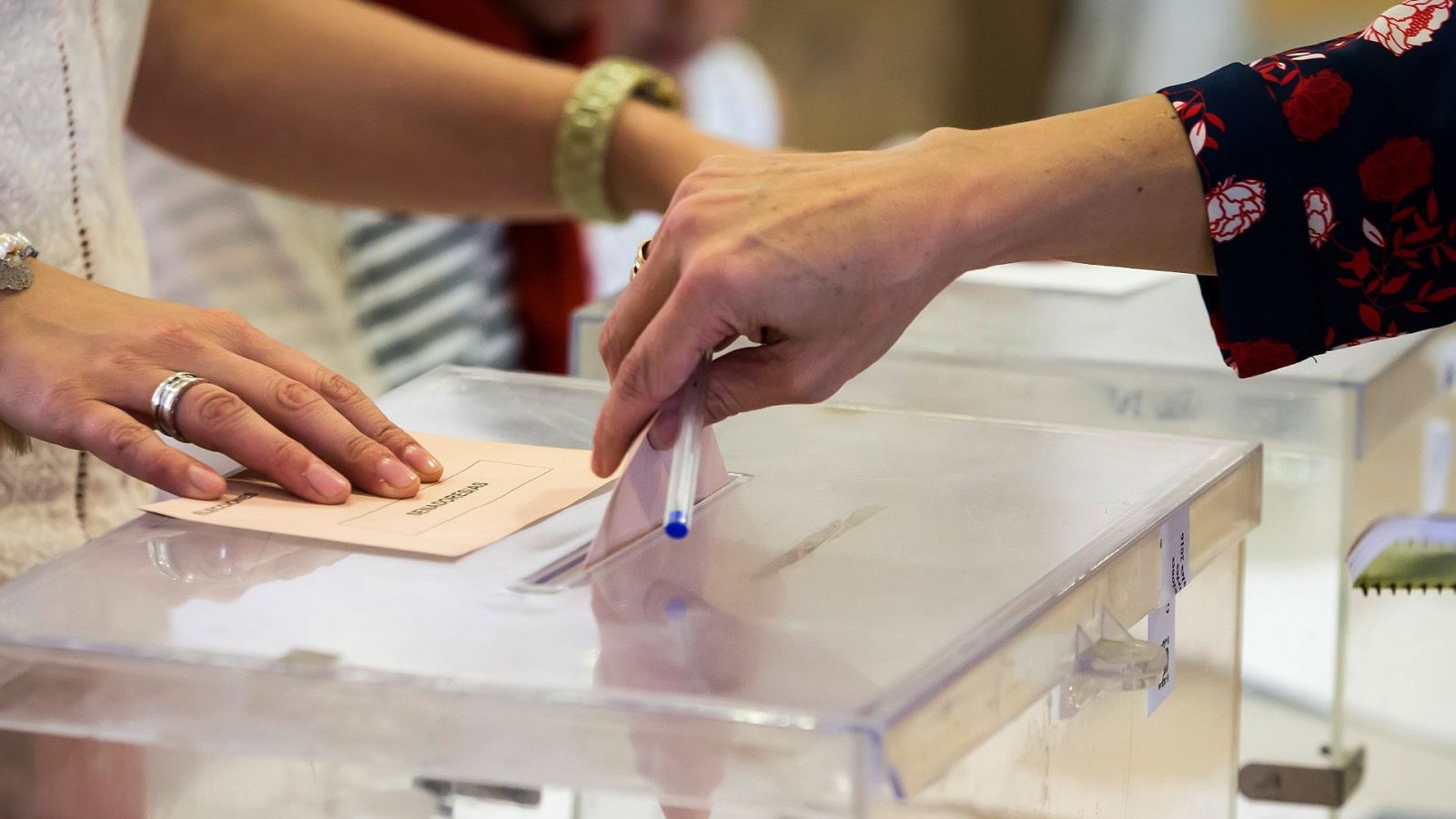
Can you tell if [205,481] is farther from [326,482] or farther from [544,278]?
[544,278]

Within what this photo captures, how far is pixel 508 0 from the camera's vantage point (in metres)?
1.72

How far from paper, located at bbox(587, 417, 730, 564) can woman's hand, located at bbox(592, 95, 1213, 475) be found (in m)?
0.01

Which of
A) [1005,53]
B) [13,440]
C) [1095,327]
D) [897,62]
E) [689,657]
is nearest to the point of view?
[689,657]

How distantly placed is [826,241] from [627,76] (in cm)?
54

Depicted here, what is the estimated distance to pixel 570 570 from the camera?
55 cm

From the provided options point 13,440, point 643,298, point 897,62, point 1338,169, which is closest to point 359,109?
point 13,440

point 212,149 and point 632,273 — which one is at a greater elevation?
point 212,149

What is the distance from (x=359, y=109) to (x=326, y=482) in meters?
0.53

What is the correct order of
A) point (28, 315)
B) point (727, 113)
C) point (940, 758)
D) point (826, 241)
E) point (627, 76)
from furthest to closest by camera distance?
point (727, 113) → point (627, 76) → point (28, 315) → point (826, 241) → point (940, 758)

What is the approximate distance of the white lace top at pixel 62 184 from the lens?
719mm

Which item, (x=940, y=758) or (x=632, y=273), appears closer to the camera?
(x=940, y=758)

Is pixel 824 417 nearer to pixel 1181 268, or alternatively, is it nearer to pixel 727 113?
pixel 1181 268

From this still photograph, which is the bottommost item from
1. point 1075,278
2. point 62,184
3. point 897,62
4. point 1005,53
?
point 62,184

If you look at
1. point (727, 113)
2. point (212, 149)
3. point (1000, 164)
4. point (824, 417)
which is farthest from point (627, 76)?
point (727, 113)
